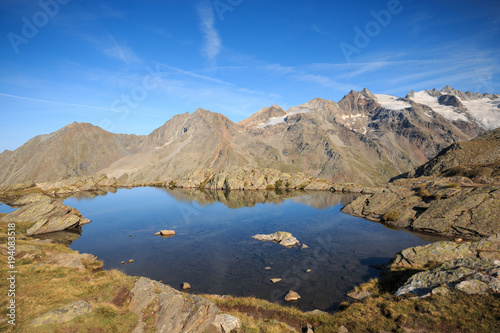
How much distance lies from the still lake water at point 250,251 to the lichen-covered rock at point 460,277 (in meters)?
8.36

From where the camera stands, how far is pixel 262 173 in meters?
171

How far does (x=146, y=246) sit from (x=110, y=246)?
25.5 feet

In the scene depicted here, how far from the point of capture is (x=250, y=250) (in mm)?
44812

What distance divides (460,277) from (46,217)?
8219 cm

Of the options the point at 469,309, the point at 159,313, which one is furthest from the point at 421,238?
the point at 159,313

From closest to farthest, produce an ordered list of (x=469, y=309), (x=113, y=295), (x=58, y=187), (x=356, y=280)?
1. (x=469, y=309)
2. (x=113, y=295)
3. (x=356, y=280)
4. (x=58, y=187)

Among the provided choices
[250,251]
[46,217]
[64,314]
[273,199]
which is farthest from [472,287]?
[273,199]

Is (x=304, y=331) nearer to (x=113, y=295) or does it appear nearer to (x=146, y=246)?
(x=113, y=295)

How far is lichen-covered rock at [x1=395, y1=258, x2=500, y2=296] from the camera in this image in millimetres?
18125

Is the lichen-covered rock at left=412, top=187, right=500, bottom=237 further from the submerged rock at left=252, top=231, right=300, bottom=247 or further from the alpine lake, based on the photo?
the submerged rock at left=252, top=231, right=300, bottom=247

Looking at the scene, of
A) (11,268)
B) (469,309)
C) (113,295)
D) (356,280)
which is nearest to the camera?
(469,309)

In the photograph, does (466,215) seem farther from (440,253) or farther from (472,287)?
(472,287)

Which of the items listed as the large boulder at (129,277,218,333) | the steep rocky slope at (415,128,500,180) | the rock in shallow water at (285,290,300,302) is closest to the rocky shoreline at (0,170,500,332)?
the large boulder at (129,277,218,333)

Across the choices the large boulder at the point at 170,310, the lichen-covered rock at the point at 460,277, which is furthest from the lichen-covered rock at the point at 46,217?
the lichen-covered rock at the point at 460,277
